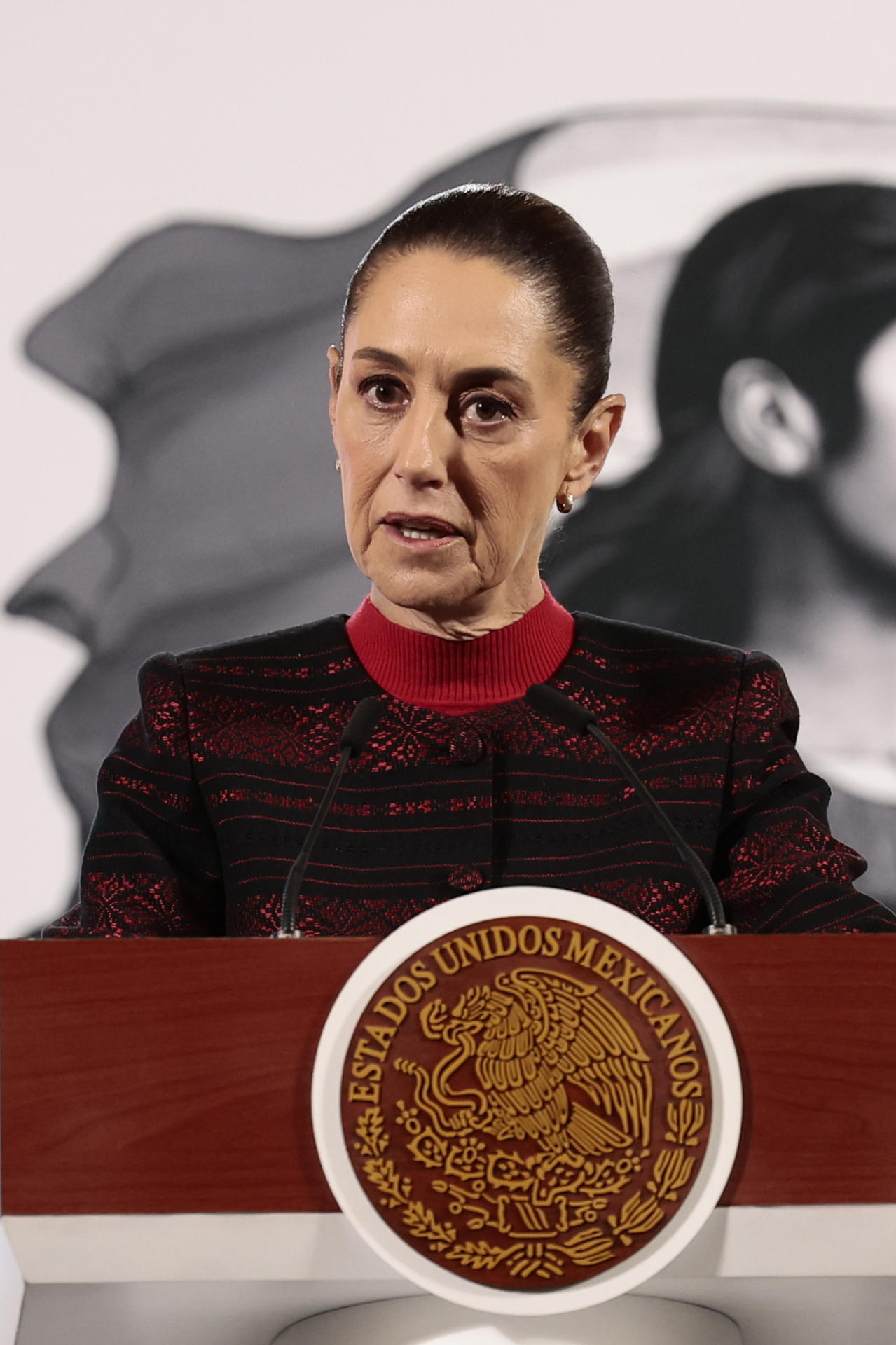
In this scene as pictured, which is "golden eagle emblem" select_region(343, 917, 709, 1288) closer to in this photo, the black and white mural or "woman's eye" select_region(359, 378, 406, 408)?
"woman's eye" select_region(359, 378, 406, 408)

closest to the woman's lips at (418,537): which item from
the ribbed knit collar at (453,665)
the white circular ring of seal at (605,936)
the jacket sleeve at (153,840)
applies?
the ribbed knit collar at (453,665)

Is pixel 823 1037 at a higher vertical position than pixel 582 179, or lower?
lower

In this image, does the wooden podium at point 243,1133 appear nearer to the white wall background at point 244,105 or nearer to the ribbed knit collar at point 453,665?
the ribbed knit collar at point 453,665

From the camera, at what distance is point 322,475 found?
2350 millimetres

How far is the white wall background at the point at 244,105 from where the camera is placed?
2281 mm

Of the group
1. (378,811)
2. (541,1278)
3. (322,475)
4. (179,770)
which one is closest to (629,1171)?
(541,1278)

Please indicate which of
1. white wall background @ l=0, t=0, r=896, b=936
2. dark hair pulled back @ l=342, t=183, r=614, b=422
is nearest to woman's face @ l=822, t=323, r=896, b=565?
white wall background @ l=0, t=0, r=896, b=936

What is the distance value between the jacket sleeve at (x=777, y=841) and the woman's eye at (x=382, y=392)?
45 cm

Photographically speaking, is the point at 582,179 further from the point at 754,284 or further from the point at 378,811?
the point at 378,811

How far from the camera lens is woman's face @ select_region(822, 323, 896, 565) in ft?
7.83

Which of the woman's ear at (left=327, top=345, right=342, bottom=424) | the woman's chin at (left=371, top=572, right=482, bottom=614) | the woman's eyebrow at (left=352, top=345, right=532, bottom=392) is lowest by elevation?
the woman's chin at (left=371, top=572, right=482, bottom=614)

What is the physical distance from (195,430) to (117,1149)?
1.67 m

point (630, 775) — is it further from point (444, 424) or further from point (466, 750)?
point (444, 424)

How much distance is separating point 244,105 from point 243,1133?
Result: 1.88 m
